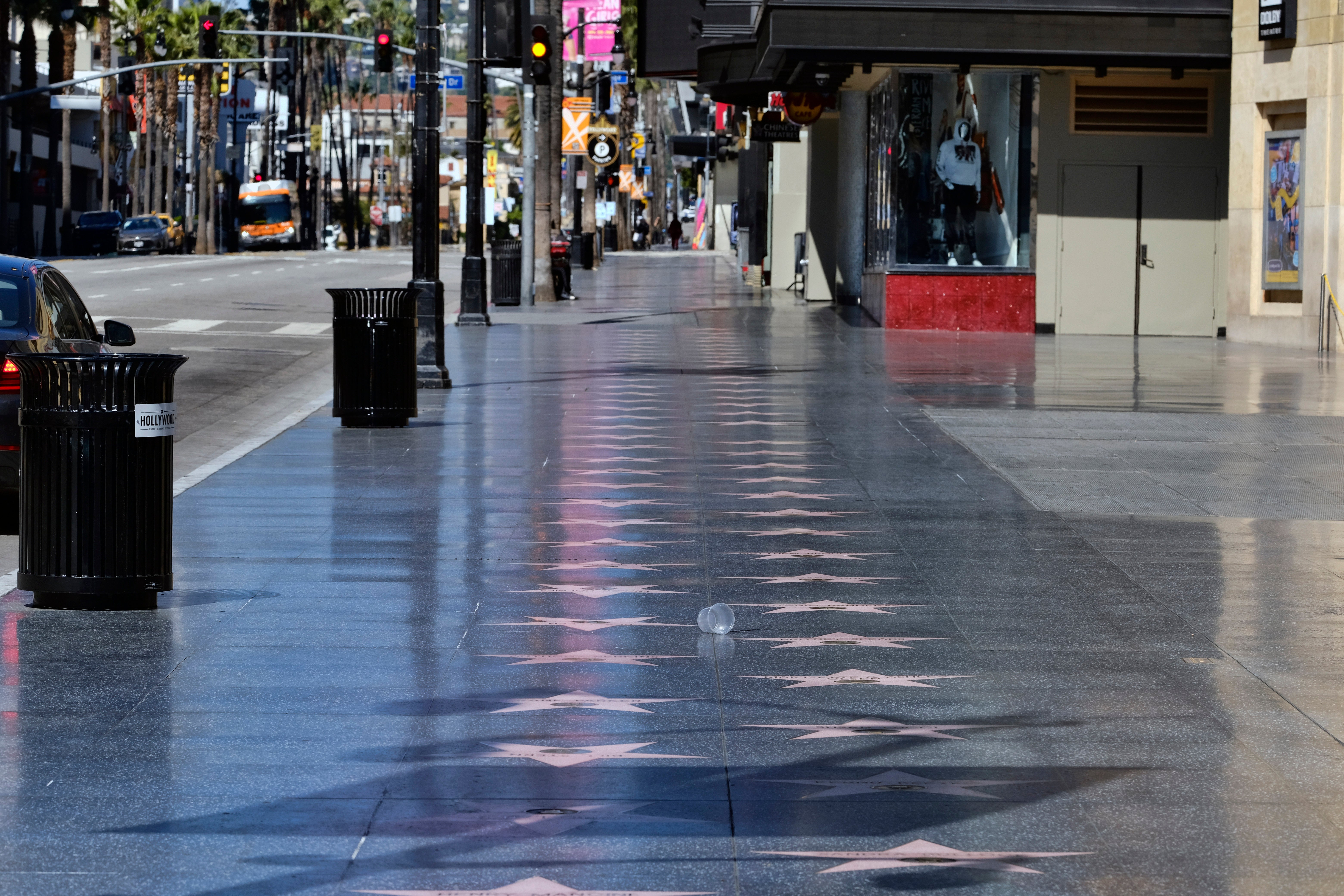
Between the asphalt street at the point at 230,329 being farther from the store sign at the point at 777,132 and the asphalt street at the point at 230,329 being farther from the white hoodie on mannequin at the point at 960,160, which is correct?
the white hoodie on mannequin at the point at 960,160

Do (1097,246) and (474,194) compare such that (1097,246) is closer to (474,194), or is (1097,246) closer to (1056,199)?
(1056,199)

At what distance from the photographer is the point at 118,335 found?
12.2 metres

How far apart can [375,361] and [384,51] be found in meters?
21.5

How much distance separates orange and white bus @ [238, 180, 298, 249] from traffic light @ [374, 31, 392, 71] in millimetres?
56206

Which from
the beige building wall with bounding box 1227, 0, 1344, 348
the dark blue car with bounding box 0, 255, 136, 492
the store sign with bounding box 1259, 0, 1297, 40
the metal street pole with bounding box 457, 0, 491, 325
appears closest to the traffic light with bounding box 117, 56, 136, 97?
the metal street pole with bounding box 457, 0, 491, 325

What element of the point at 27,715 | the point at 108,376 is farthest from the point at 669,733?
the point at 108,376

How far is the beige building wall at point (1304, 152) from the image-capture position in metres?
26.4

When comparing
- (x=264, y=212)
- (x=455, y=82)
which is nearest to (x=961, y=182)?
(x=455, y=82)

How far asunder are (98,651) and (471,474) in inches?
223

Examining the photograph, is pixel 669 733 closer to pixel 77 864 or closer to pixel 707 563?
pixel 77 864

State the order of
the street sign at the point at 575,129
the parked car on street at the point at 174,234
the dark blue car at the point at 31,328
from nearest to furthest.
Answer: the dark blue car at the point at 31,328, the street sign at the point at 575,129, the parked car on street at the point at 174,234

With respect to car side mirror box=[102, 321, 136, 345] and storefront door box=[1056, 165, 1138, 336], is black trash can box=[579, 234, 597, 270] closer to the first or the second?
storefront door box=[1056, 165, 1138, 336]

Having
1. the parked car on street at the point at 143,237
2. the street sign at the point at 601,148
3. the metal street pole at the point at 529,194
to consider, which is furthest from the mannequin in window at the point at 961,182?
the parked car on street at the point at 143,237

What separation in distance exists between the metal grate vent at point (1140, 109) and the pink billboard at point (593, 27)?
20.5m
